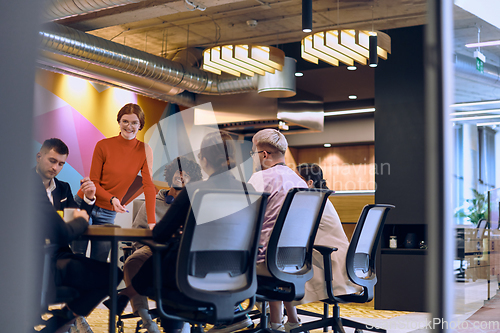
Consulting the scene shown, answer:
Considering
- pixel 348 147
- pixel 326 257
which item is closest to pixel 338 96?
pixel 348 147

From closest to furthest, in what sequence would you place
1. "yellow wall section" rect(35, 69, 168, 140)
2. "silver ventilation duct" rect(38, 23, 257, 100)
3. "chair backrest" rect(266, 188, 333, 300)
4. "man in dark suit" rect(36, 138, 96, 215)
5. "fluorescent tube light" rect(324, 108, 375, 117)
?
1. "man in dark suit" rect(36, 138, 96, 215)
2. "chair backrest" rect(266, 188, 333, 300)
3. "silver ventilation duct" rect(38, 23, 257, 100)
4. "yellow wall section" rect(35, 69, 168, 140)
5. "fluorescent tube light" rect(324, 108, 375, 117)

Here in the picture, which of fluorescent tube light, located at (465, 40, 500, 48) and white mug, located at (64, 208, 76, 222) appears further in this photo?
white mug, located at (64, 208, 76, 222)

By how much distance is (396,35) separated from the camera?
5.73 meters

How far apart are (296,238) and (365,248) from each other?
0.72m

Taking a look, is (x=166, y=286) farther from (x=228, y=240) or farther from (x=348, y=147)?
(x=348, y=147)

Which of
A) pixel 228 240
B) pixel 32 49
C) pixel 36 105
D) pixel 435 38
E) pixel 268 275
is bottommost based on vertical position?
pixel 268 275

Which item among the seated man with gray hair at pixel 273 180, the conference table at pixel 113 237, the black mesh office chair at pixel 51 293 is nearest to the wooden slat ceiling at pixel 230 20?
the seated man with gray hair at pixel 273 180

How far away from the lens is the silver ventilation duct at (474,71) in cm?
144

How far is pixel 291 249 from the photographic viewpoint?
103 inches

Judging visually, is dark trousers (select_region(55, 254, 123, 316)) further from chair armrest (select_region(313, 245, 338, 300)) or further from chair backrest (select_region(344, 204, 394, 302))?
chair backrest (select_region(344, 204, 394, 302))

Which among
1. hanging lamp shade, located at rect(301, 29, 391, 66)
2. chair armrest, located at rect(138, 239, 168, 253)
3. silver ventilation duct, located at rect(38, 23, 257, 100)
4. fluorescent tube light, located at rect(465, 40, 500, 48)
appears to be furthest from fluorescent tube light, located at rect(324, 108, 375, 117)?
chair armrest, located at rect(138, 239, 168, 253)

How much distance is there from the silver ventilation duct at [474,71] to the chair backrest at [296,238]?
93 centimetres

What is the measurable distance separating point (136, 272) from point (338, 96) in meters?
6.57

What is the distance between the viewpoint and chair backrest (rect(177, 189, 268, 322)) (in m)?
1.92
